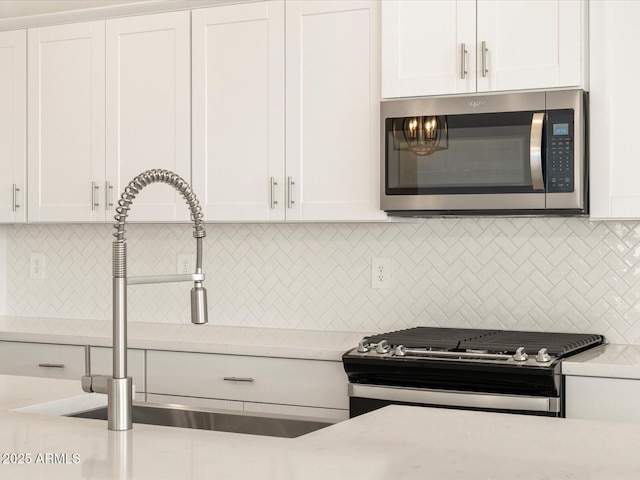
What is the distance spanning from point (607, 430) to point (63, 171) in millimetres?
3010

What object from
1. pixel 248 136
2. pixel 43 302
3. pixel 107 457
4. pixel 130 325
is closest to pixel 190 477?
pixel 107 457

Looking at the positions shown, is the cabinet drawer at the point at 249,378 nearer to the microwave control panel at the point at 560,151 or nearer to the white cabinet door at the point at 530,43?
the microwave control panel at the point at 560,151

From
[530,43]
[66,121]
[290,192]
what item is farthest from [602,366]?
[66,121]

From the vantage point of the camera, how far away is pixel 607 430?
173 centimetres

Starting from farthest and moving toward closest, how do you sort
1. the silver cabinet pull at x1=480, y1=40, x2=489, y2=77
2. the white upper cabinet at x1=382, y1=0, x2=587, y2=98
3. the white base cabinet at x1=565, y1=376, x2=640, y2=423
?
1. the silver cabinet pull at x1=480, y1=40, x2=489, y2=77
2. the white upper cabinet at x1=382, y1=0, x2=587, y2=98
3. the white base cabinet at x1=565, y1=376, x2=640, y2=423

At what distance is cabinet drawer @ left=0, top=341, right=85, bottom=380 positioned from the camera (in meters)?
3.74

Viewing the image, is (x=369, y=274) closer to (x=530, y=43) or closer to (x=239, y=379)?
(x=239, y=379)

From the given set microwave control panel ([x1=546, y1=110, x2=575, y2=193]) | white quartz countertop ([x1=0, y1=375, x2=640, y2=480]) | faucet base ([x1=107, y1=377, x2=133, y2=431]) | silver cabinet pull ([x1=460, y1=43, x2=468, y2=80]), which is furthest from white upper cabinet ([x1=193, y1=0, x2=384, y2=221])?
faucet base ([x1=107, y1=377, x2=133, y2=431])

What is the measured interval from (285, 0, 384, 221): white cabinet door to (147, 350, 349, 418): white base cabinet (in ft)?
2.05

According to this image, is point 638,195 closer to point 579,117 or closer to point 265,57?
point 579,117

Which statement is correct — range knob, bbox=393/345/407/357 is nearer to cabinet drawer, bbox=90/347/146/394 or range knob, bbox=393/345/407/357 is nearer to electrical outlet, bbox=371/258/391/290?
electrical outlet, bbox=371/258/391/290

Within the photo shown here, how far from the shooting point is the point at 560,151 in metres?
3.11

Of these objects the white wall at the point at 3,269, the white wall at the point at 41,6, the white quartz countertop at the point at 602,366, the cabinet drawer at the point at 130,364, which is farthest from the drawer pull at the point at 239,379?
the white wall at the point at 41,6

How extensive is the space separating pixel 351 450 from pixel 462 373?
140 cm
